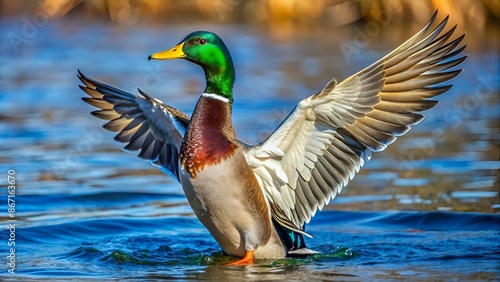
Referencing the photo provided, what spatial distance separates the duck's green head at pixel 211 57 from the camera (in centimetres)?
681

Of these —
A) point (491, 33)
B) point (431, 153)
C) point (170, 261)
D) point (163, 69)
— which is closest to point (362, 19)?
point (491, 33)

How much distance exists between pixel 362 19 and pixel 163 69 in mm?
5893

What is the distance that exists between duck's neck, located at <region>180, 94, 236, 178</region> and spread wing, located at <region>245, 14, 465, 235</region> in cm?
21

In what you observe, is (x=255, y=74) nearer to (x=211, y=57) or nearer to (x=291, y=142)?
(x=211, y=57)

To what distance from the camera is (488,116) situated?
494 inches

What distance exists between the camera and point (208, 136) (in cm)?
654

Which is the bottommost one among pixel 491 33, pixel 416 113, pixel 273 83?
pixel 416 113

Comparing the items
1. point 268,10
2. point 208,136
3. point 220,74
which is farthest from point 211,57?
point 268,10

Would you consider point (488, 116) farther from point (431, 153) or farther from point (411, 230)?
point (411, 230)

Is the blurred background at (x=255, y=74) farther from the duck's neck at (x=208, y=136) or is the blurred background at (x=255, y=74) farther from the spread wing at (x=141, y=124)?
the duck's neck at (x=208, y=136)

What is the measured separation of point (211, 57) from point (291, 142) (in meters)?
0.86

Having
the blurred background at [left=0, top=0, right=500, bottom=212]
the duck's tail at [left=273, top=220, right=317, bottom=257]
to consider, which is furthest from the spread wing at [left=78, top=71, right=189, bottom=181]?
the blurred background at [left=0, top=0, right=500, bottom=212]

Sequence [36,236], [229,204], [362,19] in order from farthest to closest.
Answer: [362,19] → [36,236] → [229,204]

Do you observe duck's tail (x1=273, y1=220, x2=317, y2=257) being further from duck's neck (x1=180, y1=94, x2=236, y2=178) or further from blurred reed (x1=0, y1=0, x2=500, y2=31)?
blurred reed (x1=0, y1=0, x2=500, y2=31)
